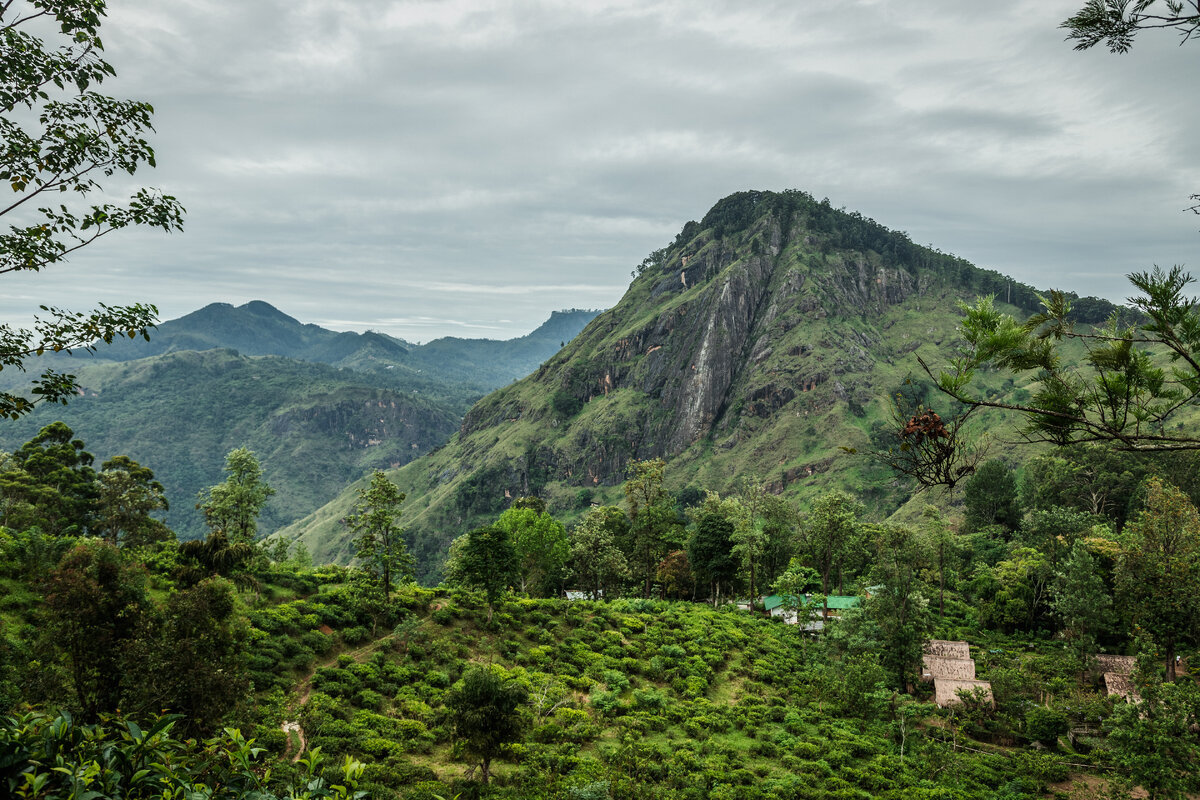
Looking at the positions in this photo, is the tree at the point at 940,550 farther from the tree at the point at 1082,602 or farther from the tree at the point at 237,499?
the tree at the point at 237,499

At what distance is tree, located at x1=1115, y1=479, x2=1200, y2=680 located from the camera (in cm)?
2961

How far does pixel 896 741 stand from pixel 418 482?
189679mm

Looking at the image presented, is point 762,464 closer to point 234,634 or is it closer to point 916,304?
point 916,304

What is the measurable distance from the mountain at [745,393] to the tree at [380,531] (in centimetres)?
10982

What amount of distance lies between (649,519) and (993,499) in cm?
4424

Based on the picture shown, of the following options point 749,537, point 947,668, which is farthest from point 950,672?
point 749,537

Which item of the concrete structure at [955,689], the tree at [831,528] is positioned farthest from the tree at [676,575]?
the concrete structure at [955,689]

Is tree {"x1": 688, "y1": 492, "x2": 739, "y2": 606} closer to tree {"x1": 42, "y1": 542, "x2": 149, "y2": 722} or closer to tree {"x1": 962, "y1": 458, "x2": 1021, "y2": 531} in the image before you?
tree {"x1": 962, "y1": 458, "x2": 1021, "y2": 531}

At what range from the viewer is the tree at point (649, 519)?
44.9 m

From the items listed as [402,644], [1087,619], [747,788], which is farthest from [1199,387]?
[1087,619]

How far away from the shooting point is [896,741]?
2466 centimetres

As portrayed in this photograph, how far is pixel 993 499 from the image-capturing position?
206 ft

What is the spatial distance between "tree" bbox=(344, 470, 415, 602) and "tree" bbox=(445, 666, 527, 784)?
11.9 meters

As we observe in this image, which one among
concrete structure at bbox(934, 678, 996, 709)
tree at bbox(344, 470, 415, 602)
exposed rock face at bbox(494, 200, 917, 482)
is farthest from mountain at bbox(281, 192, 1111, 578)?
tree at bbox(344, 470, 415, 602)
